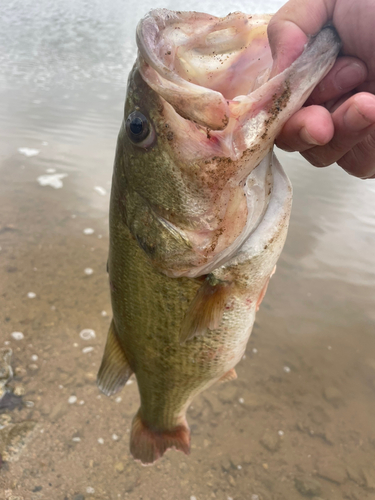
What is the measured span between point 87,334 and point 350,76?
2783 millimetres

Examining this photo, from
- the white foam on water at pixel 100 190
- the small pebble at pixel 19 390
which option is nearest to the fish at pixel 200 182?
the small pebble at pixel 19 390

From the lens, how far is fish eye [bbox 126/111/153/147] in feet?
3.95

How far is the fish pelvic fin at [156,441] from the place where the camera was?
212cm

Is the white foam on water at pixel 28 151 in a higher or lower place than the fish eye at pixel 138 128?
lower

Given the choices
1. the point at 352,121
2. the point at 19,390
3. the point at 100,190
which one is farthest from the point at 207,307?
the point at 100,190

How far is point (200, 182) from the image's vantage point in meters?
1.17

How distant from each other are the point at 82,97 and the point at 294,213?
5466mm

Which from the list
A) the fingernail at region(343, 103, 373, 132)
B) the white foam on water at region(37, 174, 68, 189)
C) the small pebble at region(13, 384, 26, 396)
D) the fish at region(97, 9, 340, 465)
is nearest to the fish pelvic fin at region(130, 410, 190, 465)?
the fish at region(97, 9, 340, 465)

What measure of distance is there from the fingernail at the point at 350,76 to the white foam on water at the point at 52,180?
4.39m

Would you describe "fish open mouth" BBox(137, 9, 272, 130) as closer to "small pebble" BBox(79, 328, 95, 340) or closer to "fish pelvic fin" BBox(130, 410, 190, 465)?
"fish pelvic fin" BBox(130, 410, 190, 465)

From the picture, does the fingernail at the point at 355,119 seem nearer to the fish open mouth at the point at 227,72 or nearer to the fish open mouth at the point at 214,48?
the fish open mouth at the point at 227,72

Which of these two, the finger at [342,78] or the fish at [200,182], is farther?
the finger at [342,78]

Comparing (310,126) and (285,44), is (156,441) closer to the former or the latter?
(310,126)

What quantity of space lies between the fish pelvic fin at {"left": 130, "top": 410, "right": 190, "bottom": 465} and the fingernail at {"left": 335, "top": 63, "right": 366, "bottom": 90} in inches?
75.0
